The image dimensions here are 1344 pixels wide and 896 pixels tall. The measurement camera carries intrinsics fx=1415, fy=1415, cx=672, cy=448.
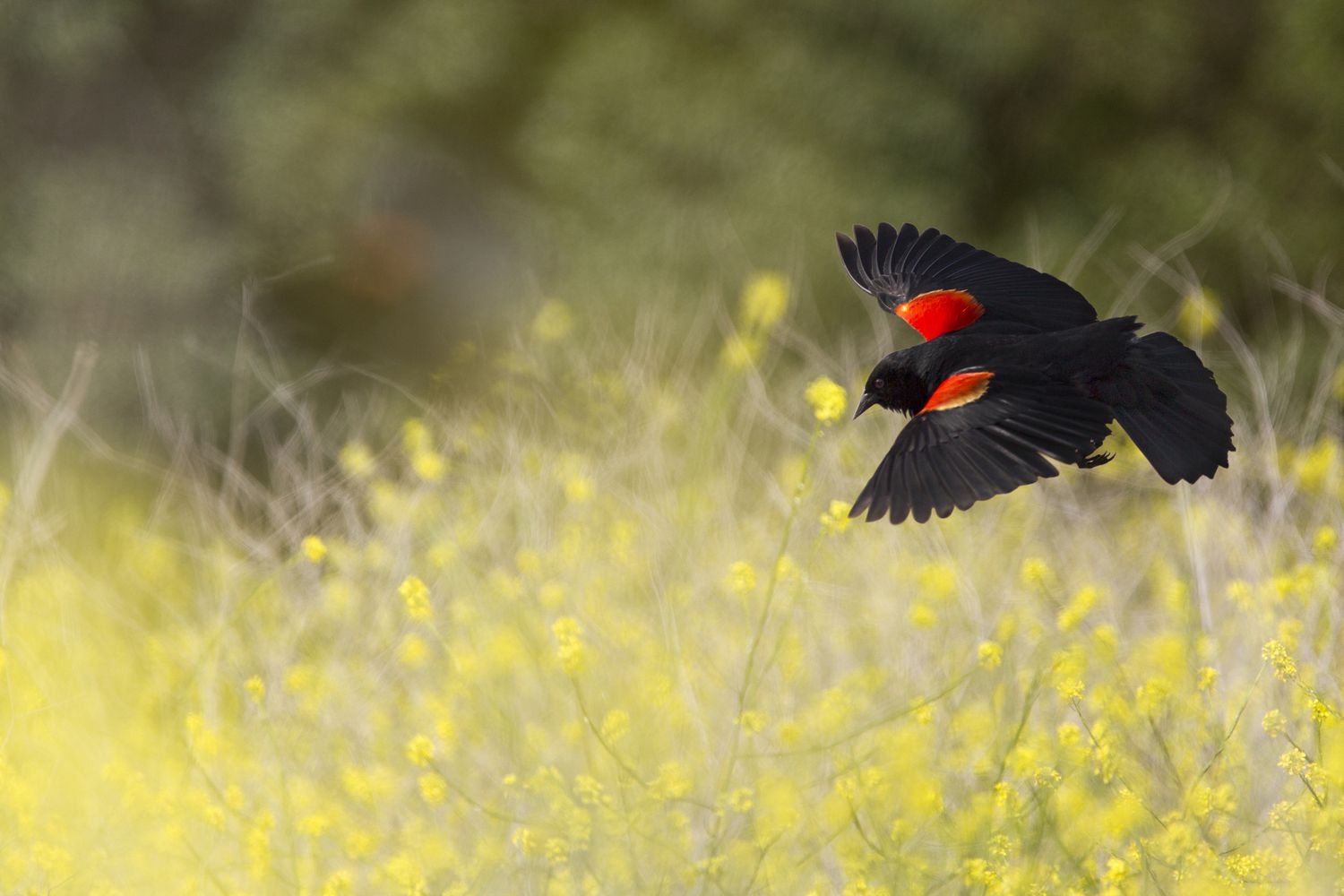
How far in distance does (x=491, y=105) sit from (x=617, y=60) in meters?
0.71

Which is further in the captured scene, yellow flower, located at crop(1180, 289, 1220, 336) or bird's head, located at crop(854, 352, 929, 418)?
yellow flower, located at crop(1180, 289, 1220, 336)

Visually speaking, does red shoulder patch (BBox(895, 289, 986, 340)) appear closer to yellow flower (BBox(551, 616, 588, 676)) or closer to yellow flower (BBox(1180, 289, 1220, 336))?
yellow flower (BBox(551, 616, 588, 676))

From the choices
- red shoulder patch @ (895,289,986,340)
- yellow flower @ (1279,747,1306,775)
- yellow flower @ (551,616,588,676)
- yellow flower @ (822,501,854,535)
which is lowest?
yellow flower @ (1279,747,1306,775)

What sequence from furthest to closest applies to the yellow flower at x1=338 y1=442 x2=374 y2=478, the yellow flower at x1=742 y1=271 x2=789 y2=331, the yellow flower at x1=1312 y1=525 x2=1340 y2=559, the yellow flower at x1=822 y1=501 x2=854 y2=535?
the yellow flower at x1=742 y1=271 x2=789 y2=331 < the yellow flower at x1=338 y1=442 x2=374 y2=478 < the yellow flower at x1=1312 y1=525 x2=1340 y2=559 < the yellow flower at x1=822 y1=501 x2=854 y2=535

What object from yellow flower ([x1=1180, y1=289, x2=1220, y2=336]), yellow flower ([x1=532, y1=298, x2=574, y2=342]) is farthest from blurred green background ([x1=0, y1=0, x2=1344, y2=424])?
yellow flower ([x1=1180, y1=289, x2=1220, y2=336])

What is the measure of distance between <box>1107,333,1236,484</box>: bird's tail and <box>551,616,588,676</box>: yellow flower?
1.05 metres

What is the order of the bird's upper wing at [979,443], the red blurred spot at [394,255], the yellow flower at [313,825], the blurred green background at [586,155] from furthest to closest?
the red blurred spot at [394,255] < the blurred green background at [586,155] < the yellow flower at [313,825] < the bird's upper wing at [979,443]

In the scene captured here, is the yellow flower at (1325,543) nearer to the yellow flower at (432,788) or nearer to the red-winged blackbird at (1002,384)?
the red-winged blackbird at (1002,384)

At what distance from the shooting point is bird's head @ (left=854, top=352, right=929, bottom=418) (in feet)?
8.57

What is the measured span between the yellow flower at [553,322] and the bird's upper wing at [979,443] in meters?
3.01

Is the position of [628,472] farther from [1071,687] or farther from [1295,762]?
[1295,762]

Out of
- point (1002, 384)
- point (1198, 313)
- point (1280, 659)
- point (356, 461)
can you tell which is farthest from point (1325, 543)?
point (356, 461)

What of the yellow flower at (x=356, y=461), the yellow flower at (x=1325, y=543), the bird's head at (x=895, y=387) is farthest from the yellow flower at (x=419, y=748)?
the yellow flower at (x=356, y=461)

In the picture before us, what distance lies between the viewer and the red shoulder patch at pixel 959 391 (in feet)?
7.61
